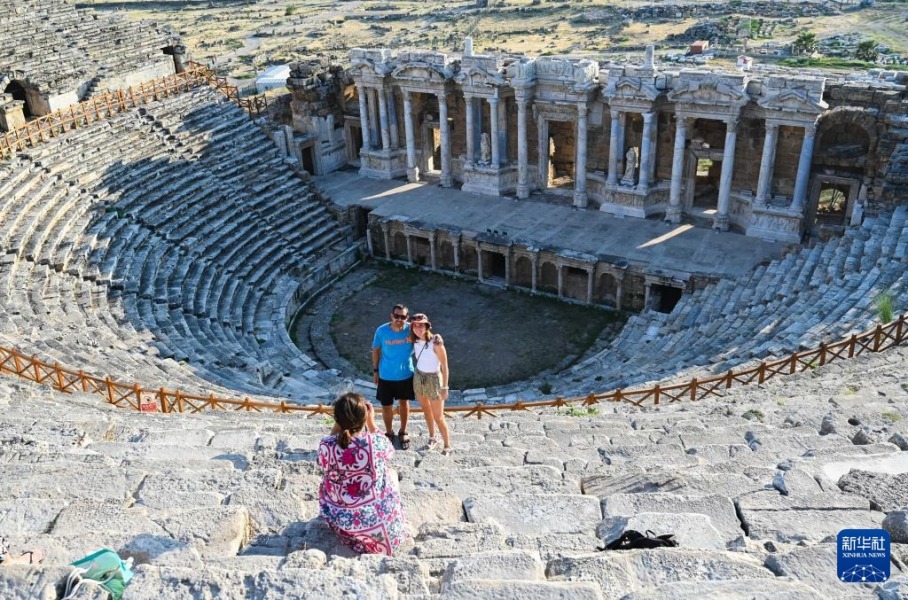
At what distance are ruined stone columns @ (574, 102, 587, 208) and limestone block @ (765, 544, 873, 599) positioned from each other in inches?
851

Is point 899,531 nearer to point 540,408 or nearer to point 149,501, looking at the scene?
point 149,501

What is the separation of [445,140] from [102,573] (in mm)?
24712

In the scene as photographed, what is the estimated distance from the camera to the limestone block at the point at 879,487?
7109 mm

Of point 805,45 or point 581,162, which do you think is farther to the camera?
point 805,45

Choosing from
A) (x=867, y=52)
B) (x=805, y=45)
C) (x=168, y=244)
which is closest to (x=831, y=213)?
(x=168, y=244)

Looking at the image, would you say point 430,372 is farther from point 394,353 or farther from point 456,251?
point 456,251

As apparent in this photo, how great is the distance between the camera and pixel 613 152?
26.0m

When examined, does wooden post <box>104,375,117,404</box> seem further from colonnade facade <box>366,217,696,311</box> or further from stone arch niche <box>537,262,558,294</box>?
stone arch niche <box>537,262,558,294</box>

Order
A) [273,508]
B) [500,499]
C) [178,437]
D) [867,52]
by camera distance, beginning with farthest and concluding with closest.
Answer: [867,52]
[178,437]
[500,499]
[273,508]

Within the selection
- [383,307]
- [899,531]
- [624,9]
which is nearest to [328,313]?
[383,307]

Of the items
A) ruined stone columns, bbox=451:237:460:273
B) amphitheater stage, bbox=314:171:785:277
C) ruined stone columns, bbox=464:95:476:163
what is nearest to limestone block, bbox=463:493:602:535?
amphitheater stage, bbox=314:171:785:277

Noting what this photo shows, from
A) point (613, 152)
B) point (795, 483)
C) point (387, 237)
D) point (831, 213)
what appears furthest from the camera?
point (387, 237)

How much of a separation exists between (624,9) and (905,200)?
59622 mm

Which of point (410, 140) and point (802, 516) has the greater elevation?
point (802, 516)
